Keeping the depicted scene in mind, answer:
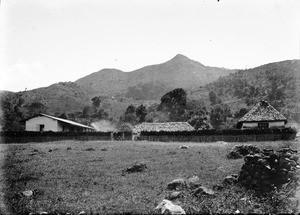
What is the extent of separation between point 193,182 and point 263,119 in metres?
34.9

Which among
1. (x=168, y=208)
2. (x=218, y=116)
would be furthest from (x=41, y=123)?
(x=218, y=116)

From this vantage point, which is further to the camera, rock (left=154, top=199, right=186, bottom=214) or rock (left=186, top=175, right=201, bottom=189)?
rock (left=186, top=175, right=201, bottom=189)

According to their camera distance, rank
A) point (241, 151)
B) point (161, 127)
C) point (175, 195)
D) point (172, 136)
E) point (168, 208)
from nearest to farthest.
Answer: point (168, 208)
point (175, 195)
point (241, 151)
point (172, 136)
point (161, 127)

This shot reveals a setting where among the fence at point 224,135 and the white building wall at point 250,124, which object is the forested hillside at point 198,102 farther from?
the fence at point 224,135

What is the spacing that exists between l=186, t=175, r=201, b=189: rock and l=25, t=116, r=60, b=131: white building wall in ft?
149

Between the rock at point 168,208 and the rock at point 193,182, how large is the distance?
340 cm

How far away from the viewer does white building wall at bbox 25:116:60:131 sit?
5909cm

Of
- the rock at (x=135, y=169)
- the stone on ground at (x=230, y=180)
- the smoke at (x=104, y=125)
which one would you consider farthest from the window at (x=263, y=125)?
the smoke at (x=104, y=125)

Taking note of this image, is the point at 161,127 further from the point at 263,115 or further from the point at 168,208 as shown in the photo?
the point at 168,208

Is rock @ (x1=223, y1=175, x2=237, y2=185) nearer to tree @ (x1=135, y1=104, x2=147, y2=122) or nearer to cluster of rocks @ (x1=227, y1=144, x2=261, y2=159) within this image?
cluster of rocks @ (x1=227, y1=144, x2=261, y2=159)

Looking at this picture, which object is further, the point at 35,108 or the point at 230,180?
the point at 35,108

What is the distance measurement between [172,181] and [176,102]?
94988mm

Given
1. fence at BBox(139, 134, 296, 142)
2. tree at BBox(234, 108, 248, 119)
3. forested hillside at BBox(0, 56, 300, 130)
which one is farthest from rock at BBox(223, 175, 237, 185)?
tree at BBox(234, 108, 248, 119)

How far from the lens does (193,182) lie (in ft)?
57.2
